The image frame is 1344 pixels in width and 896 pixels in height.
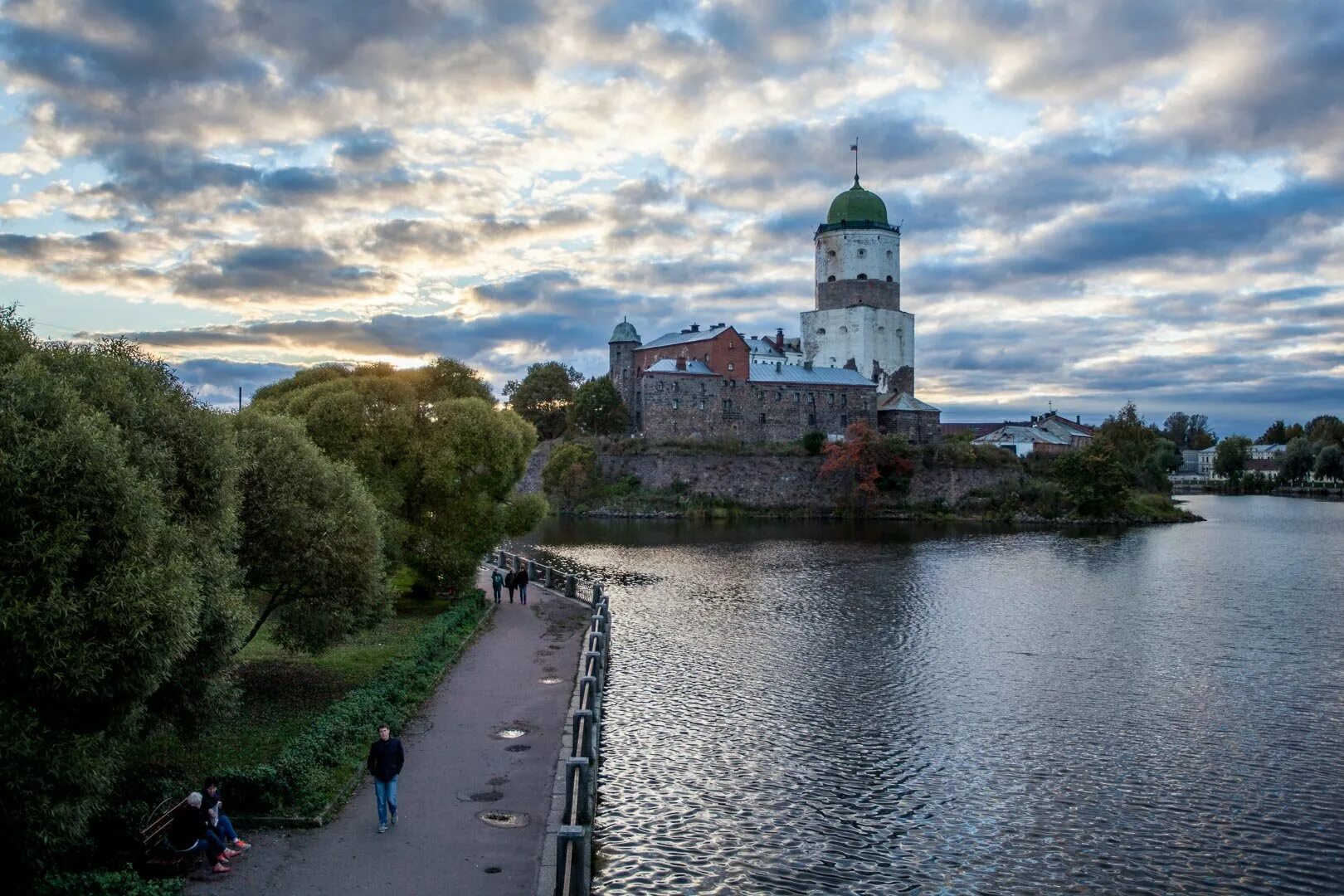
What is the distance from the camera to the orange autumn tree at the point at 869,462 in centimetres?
7906

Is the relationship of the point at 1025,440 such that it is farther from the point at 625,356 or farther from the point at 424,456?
the point at 424,456

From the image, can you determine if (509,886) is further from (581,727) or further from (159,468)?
(159,468)

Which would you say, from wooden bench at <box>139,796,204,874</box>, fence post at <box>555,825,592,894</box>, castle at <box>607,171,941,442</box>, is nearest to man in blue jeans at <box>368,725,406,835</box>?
wooden bench at <box>139,796,204,874</box>

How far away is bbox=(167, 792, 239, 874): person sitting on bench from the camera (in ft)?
38.7

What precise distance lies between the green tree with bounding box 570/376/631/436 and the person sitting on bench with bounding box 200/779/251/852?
2955 inches

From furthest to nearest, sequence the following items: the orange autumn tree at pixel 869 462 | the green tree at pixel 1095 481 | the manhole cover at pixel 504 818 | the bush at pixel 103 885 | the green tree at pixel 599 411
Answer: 1. the green tree at pixel 599 411
2. the orange autumn tree at pixel 869 462
3. the green tree at pixel 1095 481
4. the manhole cover at pixel 504 818
5. the bush at pixel 103 885

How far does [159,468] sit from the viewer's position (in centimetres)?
1366

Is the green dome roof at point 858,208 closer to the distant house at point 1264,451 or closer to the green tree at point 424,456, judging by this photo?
the green tree at point 424,456

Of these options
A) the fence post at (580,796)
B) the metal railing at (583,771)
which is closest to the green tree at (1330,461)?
the metal railing at (583,771)

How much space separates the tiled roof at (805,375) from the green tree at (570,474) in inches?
717

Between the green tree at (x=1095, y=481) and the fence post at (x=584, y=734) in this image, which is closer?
the fence post at (x=584, y=734)

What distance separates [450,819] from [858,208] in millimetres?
92872

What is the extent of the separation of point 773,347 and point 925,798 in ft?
275

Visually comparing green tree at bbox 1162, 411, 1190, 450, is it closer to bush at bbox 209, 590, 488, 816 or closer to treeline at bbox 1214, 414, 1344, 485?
treeline at bbox 1214, 414, 1344, 485
